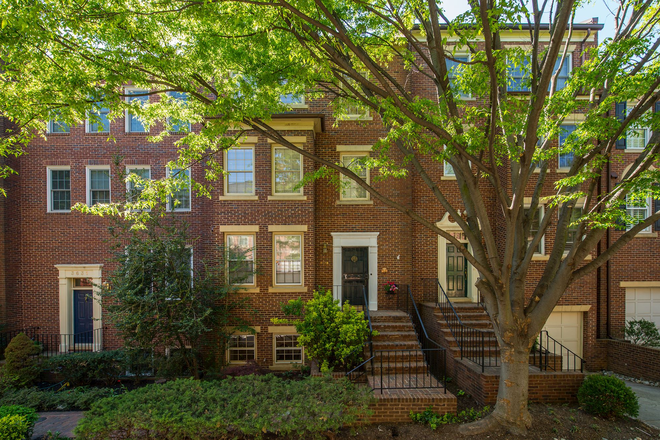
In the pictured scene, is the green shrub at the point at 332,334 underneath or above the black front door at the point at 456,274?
underneath

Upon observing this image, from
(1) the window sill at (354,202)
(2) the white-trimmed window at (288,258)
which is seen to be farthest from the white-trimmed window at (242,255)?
(1) the window sill at (354,202)

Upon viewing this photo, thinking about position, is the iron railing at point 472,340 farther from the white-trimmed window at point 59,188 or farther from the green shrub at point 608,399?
the white-trimmed window at point 59,188

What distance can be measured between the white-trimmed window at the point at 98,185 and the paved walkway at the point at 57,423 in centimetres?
669

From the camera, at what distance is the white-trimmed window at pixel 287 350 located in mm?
10859

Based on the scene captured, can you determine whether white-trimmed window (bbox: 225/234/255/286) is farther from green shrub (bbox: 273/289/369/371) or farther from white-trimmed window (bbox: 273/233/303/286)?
green shrub (bbox: 273/289/369/371)

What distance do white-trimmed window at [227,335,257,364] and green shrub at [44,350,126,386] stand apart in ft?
10.0

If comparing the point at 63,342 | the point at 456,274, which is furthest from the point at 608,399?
the point at 63,342

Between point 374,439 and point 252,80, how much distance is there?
785 cm

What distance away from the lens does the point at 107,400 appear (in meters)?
6.32

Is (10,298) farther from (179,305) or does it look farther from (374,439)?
(374,439)

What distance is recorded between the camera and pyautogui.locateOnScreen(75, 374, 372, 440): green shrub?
570cm

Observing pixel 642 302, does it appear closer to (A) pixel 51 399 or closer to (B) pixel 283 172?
(B) pixel 283 172

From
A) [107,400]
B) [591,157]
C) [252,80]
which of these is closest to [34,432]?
[107,400]

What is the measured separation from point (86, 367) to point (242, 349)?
14.6 ft
